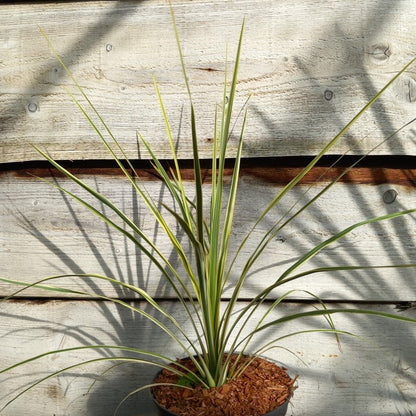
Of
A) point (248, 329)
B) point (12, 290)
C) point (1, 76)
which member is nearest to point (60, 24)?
point (1, 76)

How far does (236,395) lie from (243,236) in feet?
1.28

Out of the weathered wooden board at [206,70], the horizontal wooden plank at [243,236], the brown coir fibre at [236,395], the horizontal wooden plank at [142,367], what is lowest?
the brown coir fibre at [236,395]

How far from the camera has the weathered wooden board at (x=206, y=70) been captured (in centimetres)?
116

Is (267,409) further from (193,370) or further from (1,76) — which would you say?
(1,76)

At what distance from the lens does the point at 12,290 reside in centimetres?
133

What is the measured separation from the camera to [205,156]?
1.22m

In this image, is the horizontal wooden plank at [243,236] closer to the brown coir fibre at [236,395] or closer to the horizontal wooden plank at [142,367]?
the horizontal wooden plank at [142,367]

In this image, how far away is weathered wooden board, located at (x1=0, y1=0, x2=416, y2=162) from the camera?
1.16 meters

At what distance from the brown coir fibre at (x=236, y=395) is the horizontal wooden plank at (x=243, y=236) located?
249 millimetres

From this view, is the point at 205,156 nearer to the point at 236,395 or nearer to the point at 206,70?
the point at 206,70

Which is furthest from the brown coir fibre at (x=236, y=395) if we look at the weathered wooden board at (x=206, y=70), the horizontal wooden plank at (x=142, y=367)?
the weathered wooden board at (x=206, y=70)

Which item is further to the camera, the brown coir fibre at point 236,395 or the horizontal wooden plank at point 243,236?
the horizontal wooden plank at point 243,236

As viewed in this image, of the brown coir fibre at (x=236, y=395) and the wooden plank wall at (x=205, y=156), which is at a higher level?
the wooden plank wall at (x=205, y=156)

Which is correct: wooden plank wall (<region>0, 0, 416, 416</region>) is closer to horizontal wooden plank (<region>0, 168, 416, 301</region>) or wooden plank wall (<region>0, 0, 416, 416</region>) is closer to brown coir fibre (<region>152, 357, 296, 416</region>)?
horizontal wooden plank (<region>0, 168, 416, 301</region>)
